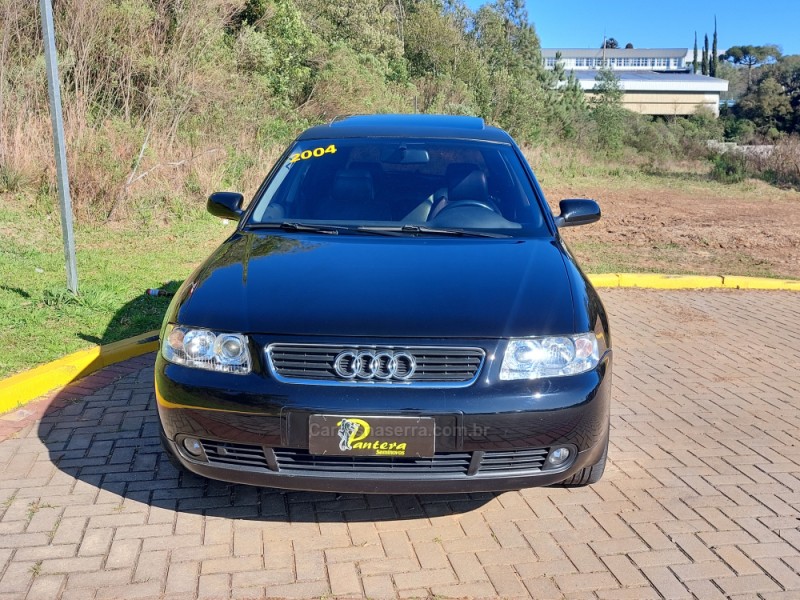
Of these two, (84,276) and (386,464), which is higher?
(84,276)

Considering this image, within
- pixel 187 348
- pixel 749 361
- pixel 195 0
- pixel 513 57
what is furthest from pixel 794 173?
pixel 513 57

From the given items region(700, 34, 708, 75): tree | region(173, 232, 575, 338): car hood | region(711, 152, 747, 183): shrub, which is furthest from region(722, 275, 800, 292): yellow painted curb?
region(700, 34, 708, 75): tree

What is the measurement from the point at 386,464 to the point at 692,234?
10008mm

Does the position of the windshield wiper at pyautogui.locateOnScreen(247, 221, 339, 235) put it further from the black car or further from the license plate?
the license plate

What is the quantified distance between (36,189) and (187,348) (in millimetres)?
8258

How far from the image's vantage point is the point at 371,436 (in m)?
2.94

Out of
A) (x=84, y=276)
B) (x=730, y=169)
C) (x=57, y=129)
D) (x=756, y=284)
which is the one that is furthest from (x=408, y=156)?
(x=730, y=169)

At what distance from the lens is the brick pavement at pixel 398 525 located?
2.96 metres

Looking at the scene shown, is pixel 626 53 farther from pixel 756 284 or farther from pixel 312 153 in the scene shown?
pixel 312 153

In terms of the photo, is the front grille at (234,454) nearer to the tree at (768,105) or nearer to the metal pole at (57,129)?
the metal pole at (57,129)

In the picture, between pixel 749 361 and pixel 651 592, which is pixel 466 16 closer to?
pixel 749 361

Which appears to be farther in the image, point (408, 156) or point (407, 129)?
point (407, 129)

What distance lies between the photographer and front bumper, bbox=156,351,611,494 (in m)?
2.94

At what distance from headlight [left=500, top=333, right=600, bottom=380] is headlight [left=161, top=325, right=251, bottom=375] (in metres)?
1.02
